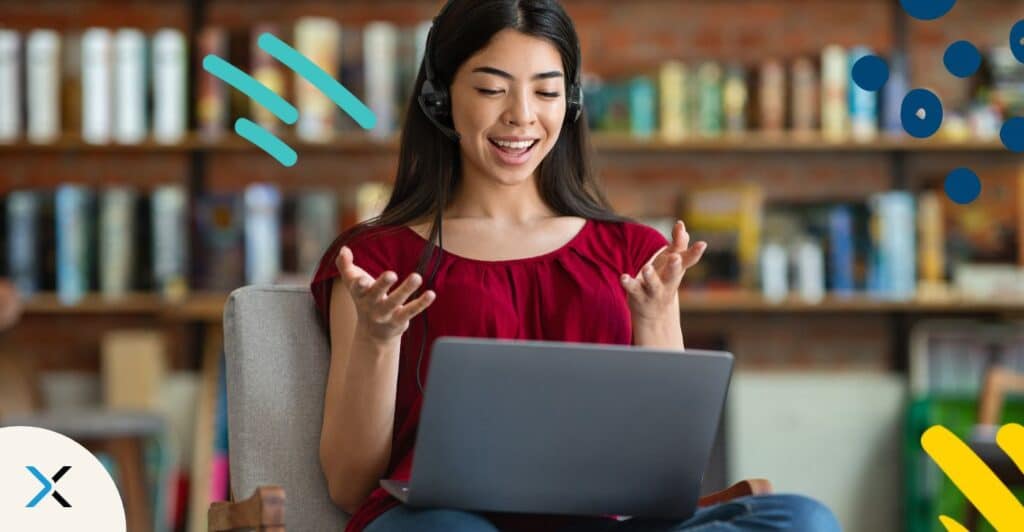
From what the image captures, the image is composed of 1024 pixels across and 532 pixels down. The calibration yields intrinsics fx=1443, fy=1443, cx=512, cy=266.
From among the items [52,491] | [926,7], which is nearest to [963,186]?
[926,7]

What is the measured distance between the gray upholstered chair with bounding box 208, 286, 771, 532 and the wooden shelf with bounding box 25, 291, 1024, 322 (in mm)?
1981

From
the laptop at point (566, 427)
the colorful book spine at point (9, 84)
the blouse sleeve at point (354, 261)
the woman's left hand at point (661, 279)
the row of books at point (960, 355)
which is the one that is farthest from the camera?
the row of books at point (960, 355)

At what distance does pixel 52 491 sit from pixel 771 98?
2.61 meters

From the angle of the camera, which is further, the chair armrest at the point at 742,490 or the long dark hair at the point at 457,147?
the long dark hair at the point at 457,147

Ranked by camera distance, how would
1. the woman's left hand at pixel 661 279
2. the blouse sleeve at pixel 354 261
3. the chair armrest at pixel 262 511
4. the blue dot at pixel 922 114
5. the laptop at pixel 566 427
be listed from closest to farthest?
the laptop at pixel 566 427
the chair armrest at pixel 262 511
the woman's left hand at pixel 661 279
the blue dot at pixel 922 114
the blouse sleeve at pixel 354 261

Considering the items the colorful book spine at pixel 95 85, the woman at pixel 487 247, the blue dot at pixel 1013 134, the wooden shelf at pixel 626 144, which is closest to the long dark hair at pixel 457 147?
the woman at pixel 487 247

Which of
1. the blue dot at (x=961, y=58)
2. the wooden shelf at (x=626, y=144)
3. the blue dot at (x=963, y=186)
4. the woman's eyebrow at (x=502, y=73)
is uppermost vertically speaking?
the blue dot at (x=961, y=58)

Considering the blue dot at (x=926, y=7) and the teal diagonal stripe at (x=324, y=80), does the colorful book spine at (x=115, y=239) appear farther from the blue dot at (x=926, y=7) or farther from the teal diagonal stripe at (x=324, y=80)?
the blue dot at (x=926, y=7)

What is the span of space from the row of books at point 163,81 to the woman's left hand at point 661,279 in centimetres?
220

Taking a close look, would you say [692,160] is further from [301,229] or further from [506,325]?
[506,325]

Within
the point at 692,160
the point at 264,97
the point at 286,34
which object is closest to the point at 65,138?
the point at 286,34

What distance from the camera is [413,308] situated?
148 cm

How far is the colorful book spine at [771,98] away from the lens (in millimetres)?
3861

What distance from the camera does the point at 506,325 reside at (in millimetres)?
1771
